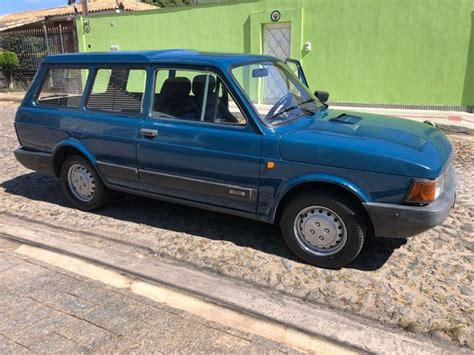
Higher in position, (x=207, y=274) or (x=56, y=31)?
(x=56, y=31)

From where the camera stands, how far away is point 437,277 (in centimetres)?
368

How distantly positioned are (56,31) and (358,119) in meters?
16.5

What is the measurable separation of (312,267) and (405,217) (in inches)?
36.6

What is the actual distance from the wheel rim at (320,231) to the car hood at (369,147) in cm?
46

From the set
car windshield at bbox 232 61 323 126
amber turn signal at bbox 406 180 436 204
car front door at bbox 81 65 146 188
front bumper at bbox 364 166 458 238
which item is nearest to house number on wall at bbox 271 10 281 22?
car windshield at bbox 232 61 323 126

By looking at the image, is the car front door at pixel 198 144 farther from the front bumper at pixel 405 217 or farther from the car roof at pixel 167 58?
the front bumper at pixel 405 217

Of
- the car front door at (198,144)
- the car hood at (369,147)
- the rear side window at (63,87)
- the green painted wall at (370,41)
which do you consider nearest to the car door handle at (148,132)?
the car front door at (198,144)

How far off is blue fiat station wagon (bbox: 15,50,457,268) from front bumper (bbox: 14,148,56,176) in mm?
29

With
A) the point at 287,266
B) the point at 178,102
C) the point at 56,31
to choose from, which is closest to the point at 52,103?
the point at 178,102

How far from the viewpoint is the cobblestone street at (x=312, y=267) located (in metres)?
3.28

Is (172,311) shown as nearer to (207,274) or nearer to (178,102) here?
(207,274)

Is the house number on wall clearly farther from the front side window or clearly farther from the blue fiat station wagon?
the front side window

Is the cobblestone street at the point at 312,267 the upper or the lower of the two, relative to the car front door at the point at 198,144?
lower

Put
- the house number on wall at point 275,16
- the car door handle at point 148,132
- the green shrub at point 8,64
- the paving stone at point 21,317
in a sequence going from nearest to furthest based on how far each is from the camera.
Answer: the paving stone at point 21,317
the car door handle at point 148,132
the house number on wall at point 275,16
the green shrub at point 8,64
